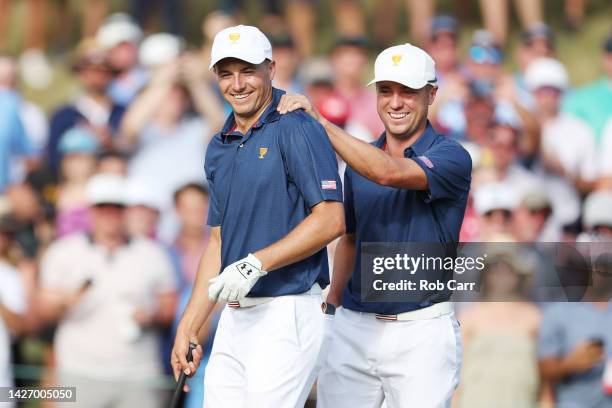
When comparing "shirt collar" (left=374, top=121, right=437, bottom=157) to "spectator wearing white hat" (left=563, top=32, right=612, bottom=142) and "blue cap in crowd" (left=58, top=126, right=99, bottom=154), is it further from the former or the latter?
"blue cap in crowd" (left=58, top=126, right=99, bottom=154)

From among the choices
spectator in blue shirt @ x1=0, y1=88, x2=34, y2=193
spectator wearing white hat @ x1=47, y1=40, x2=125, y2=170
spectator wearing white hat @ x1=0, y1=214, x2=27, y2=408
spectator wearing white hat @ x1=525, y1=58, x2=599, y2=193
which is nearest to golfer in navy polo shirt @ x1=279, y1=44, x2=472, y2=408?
spectator wearing white hat @ x1=0, y1=214, x2=27, y2=408

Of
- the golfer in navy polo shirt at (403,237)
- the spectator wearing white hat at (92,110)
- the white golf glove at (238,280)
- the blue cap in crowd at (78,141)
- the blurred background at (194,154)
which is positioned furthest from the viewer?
the spectator wearing white hat at (92,110)

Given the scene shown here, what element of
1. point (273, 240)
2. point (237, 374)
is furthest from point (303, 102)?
point (237, 374)

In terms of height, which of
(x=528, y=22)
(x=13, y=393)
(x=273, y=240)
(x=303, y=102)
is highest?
(x=528, y=22)

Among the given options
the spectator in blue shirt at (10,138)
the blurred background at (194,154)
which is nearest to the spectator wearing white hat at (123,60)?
the blurred background at (194,154)

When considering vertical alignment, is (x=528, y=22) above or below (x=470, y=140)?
above

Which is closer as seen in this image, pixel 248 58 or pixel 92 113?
pixel 248 58

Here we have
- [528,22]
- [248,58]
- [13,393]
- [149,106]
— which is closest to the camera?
[248,58]

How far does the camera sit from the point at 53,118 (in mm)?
9812

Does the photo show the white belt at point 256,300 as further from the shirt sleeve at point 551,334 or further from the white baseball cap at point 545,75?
the white baseball cap at point 545,75

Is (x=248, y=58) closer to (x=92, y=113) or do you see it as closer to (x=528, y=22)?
(x=92, y=113)

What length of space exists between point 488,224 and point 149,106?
10.4 ft

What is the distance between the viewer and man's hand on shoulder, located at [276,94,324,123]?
470 cm

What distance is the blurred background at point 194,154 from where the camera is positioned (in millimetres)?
7332
